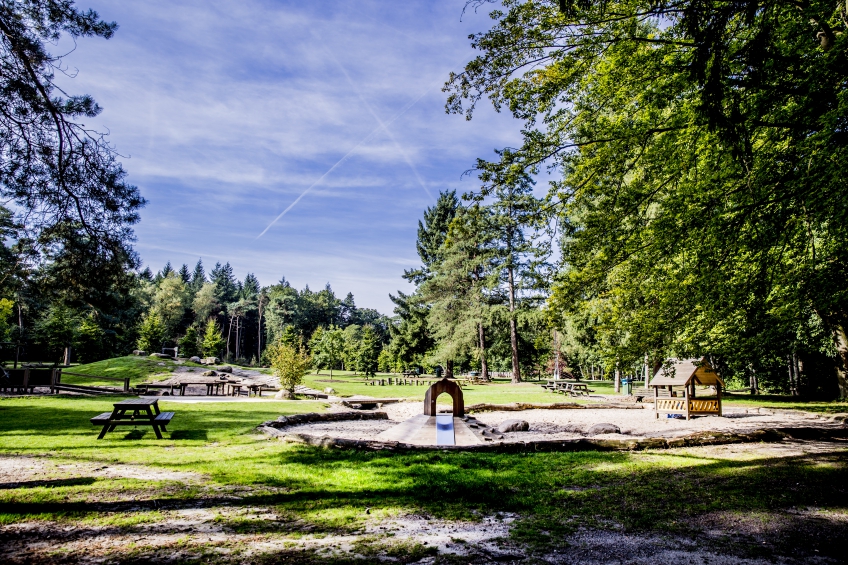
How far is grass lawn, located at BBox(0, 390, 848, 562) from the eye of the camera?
4668 millimetres

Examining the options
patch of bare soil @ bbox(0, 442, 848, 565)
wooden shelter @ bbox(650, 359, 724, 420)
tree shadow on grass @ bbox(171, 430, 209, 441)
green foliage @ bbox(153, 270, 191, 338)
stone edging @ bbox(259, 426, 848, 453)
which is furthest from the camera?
green foliage @ bbox(153, 270, 191, 338)

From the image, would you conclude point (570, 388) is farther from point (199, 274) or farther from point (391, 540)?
point (199, 274)

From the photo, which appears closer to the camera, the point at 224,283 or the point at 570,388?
the point at 570,388

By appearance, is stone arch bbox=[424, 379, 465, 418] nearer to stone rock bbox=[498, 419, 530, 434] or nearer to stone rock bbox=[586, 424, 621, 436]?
stone rock bbox=[498, 419, 530, 434]

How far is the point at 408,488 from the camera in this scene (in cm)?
618

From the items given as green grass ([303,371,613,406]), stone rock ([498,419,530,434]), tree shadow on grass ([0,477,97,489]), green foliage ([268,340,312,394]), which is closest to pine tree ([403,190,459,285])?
green grass ([303,371,613,406])

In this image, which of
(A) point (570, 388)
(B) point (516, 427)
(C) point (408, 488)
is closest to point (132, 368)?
(A) point (570, 388)

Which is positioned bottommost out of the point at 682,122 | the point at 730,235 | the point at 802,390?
the point at 802,390

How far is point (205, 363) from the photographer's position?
1788 inches

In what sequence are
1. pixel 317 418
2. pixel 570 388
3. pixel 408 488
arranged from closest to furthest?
pixel 408 488 < pixel 317 418 < pixel 570 388

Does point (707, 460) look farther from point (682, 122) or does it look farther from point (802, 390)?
point (802, 390)

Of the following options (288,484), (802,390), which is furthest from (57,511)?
(802,390)

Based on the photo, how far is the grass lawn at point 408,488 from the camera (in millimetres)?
4668

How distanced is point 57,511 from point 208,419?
28.7 feet
